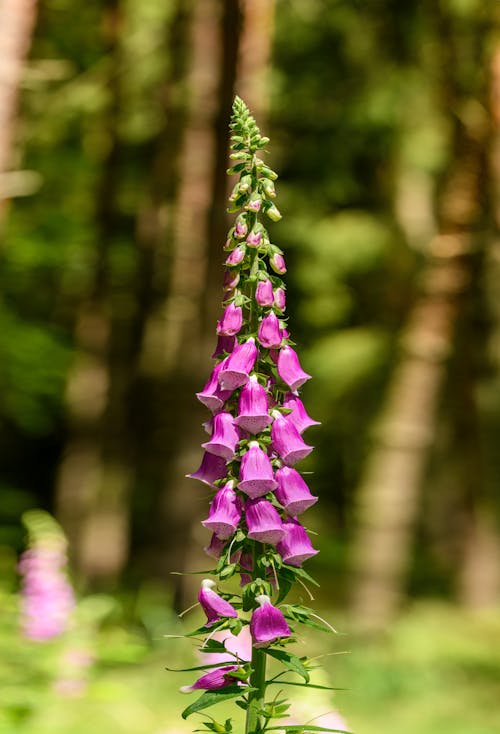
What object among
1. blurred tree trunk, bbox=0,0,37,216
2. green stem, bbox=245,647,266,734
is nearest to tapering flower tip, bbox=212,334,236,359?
green stem, bbox=245,647,266,734

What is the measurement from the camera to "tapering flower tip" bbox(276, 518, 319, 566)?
6.97ft

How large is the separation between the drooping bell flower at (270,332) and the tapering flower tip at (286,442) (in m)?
0.16

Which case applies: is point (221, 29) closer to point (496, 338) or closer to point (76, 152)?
point (496, 338)

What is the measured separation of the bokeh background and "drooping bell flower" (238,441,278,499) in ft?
4.74

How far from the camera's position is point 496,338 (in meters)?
13.0

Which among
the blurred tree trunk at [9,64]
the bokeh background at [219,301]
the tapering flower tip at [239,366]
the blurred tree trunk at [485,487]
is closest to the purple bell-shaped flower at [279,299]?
the tapering flower tip at [239,366]

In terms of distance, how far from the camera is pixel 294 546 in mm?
2131

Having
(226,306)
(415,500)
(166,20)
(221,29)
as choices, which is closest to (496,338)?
(415,500)

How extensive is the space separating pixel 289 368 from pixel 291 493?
276 millimetres

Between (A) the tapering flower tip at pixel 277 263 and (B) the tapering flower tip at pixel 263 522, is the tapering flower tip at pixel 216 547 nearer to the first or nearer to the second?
(B) the tapering flower tip at pixel 263 522

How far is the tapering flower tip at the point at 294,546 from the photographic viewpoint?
2.12 meters

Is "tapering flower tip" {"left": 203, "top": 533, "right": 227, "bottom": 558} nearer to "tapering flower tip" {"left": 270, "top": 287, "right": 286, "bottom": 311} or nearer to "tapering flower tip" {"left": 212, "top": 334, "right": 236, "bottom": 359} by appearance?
"tapering flower tip" {"left": 212, "top": 334, "right": 236, "bottom": 359}

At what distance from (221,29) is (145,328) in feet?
20.5

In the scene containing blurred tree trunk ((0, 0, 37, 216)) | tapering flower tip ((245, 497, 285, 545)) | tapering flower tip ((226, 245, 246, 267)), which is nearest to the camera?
tapering flower tip ((245, 497, 285, 545))
